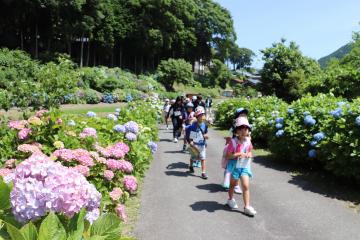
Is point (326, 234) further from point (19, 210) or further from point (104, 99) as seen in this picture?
point (104, 99)

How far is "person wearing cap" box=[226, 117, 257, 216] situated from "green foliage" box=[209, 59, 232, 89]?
6992 cm

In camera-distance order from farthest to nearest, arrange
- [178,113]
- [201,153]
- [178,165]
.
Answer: [178,113]
[178,165]
[201,153]

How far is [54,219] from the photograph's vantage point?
1.85m

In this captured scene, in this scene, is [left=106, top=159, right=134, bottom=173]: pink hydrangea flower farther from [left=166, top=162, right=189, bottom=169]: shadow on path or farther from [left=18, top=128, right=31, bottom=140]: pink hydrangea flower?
[left=166, top=162, right=189, bottom=169]: shadow on path

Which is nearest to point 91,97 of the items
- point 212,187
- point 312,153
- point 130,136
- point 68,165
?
point 212,187

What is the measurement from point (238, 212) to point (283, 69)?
61.6 ft

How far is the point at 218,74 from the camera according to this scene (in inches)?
3066

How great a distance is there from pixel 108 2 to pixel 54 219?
61.5 metres

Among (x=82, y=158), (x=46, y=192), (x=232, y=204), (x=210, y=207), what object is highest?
(x=46, y=192)

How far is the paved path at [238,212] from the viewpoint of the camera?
595 centimetres

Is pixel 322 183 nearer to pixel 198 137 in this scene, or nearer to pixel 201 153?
pixel 201 153

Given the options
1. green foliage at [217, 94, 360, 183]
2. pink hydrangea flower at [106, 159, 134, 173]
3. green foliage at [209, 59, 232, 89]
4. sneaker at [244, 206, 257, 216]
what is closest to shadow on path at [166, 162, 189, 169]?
green foliage at [217, 94, 360, 183]

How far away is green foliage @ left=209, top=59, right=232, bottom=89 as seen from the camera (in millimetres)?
77125

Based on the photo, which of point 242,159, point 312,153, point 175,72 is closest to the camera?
point 242,159
